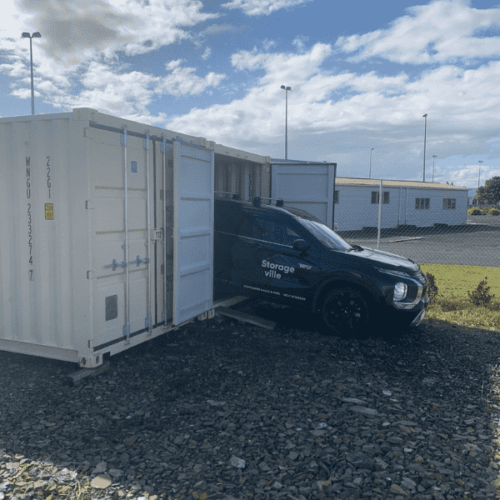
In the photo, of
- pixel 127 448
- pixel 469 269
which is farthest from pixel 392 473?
pixel 469 269

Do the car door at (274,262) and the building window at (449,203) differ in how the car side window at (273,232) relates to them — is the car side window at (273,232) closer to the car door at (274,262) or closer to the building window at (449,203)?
the car door at (274,262)

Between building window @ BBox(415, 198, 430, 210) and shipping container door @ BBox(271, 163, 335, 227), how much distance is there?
99.3ft

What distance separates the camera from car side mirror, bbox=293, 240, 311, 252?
7.25 meters

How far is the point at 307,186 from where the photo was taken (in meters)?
9.73

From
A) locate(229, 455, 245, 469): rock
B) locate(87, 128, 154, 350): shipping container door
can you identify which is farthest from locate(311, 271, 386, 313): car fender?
locate(229, 455, 245, 469): rock

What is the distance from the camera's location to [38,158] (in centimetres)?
533

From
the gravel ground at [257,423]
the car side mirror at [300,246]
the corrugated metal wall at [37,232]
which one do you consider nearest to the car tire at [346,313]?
the gravel ground at [257,423]

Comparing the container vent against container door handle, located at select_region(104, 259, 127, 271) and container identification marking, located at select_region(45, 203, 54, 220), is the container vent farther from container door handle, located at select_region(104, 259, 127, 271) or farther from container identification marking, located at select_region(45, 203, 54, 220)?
container identification marking, located at select_region(45, 203, 54, 220)

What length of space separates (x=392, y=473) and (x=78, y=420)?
2.81 meters

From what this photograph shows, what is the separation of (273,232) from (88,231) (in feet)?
10.9

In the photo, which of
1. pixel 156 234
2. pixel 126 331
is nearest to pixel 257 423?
pixel 126 331

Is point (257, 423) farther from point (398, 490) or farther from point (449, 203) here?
point (449, 203)

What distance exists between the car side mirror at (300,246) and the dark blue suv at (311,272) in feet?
0.05

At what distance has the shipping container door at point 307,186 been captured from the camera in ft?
31.8
